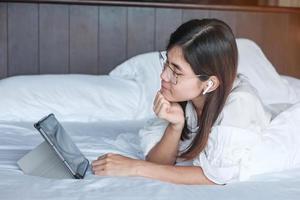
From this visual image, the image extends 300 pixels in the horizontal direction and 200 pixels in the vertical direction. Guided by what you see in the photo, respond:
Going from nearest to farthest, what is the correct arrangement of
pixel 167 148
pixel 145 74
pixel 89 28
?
pixel 167 148 < pixel 145 74 < pixel 89 28

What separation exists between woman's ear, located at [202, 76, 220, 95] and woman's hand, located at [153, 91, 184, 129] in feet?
0.35

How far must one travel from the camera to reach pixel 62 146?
4.16ft

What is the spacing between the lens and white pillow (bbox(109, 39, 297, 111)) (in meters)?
2.20

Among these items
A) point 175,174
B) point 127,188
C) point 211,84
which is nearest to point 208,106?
point 211,84

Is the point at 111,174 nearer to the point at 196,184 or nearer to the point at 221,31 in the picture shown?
the point at 196,184

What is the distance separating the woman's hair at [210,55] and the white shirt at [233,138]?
0.08ft


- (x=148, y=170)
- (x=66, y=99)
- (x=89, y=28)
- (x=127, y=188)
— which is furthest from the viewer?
(x=89, y=28)

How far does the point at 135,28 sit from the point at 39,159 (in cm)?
137

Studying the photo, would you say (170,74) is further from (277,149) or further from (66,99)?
(66,99)

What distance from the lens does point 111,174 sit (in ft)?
4.15

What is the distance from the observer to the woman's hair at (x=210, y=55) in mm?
1216

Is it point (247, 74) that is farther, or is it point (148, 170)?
point (247, 74)

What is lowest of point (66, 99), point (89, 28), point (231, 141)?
point (66, 99)

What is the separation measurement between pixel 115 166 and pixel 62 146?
0.45 ft
